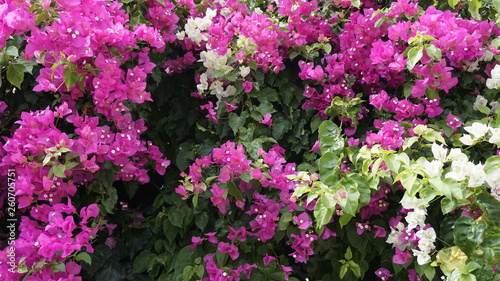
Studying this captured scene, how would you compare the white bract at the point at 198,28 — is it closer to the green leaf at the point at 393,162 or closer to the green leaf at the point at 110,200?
the green leaf at the point at 110,200

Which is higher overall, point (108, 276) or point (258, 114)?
point (258, 114)

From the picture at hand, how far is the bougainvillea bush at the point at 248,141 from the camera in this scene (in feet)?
5.10

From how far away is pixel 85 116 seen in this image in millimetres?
1681

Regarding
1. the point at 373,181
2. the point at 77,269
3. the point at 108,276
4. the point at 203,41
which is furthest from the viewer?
the point at 203,41

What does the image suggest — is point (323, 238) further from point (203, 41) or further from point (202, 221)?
point (203, 41)

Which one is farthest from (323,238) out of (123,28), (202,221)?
(123,28)

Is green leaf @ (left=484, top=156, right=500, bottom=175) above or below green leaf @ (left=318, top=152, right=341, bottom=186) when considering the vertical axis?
above

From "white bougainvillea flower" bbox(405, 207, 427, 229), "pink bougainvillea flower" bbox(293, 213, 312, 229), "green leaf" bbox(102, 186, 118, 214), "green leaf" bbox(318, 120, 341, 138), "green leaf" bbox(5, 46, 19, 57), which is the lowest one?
"green leaf" bbox(102, 186, 118, 214)

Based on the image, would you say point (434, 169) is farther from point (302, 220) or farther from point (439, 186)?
point (302, 220)

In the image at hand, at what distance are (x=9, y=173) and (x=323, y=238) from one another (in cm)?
107

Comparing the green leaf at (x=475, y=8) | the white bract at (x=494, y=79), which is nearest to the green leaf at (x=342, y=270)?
the white bract at (x=494, y=79)

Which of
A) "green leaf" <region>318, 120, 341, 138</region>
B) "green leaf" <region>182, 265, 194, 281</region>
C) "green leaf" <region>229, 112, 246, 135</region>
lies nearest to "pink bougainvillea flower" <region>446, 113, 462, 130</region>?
"green leaf" <region>318, 120, 341, 138</region>

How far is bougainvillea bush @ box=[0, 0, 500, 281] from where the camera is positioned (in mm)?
1556

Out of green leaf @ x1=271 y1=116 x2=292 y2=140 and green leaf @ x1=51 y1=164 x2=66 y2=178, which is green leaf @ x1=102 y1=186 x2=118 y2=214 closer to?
green leaf @ x1=51 y1=164 x2=66 y2=178
